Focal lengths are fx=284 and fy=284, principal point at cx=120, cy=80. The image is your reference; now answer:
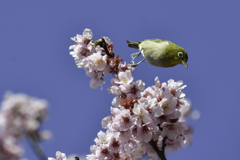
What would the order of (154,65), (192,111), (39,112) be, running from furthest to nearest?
1. (39,112)
2. (192,111)
3. (154,65)

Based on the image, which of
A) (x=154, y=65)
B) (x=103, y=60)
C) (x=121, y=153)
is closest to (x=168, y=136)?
(x=121, y=153)

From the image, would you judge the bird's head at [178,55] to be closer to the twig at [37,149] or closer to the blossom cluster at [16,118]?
the twig at [37,149]

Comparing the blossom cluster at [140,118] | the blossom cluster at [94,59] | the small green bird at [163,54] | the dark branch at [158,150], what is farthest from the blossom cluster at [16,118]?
the dark branch at [158,150]

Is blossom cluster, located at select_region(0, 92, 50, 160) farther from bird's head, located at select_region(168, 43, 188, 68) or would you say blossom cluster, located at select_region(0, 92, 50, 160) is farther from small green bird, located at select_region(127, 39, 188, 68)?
bird's head, located at select_region(168, 43, 188, 68)

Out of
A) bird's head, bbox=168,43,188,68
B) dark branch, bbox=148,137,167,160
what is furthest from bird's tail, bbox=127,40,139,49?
dark branch, bbox=148,137,167,160

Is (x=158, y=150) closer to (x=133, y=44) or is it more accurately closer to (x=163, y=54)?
(x=163, y=54)

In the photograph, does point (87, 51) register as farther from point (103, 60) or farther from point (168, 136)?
point (168, 136)

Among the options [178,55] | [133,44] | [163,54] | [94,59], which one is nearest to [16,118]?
[133,44]
